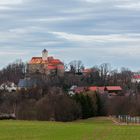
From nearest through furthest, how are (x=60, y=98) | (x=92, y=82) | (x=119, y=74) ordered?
(x=60, y=98) < (x=92, y=82) < (x=119, y=74)

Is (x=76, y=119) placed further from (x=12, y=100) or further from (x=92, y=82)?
(x=92, y=82)

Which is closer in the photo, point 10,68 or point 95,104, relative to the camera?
point 95,104

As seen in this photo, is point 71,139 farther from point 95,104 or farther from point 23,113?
point 95,104

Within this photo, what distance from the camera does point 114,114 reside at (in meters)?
107

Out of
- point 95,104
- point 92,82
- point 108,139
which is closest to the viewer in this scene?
point 108,139

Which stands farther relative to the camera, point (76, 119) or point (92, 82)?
point (92, 82)

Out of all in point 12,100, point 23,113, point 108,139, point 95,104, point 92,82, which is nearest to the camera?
point 108,139

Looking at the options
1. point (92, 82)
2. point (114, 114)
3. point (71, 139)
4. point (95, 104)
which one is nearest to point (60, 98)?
point (95, 104)

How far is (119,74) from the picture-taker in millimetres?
194000

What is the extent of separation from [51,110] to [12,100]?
22351 millimetres

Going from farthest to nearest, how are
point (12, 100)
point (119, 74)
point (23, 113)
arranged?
point (119, 74) < point (12, 100) < point (23, 113)

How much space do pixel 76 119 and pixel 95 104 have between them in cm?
890

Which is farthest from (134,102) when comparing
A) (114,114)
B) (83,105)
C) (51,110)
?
(51,110)

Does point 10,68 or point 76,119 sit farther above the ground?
point 10,68
